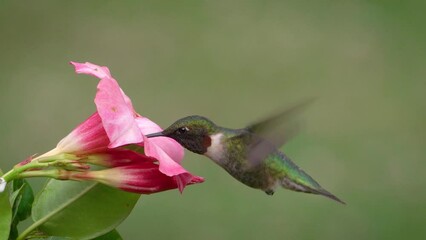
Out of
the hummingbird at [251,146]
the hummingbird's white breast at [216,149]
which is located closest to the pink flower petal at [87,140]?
the hummingbird at [251,146]

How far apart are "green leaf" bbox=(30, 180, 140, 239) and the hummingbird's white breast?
0.31 metres

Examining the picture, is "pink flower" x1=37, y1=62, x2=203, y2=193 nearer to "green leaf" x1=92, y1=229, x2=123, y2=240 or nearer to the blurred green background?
"green leaf" x1=92, y1=229, x2=123, y2=240

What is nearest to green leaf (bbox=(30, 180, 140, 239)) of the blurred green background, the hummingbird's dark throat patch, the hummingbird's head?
the hummingbird's head

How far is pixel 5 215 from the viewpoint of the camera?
1.19 m

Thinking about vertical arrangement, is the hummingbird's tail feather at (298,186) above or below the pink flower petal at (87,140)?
below

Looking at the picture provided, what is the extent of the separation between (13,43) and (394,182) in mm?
2890

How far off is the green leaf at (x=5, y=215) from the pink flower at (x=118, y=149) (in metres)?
0.10

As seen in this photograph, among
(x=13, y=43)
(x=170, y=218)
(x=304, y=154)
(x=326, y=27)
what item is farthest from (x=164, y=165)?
(x=326, y=27)

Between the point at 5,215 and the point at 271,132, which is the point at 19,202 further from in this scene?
the point at 271,132

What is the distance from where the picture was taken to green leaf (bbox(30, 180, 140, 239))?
4.16 ft

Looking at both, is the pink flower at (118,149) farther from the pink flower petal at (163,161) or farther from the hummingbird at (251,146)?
the hummingbird at (251,146)

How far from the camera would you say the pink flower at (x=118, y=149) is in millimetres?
1184

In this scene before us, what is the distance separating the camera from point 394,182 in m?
4.76

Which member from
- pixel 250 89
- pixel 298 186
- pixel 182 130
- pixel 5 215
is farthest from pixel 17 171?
pixel 250 89
